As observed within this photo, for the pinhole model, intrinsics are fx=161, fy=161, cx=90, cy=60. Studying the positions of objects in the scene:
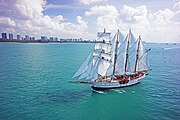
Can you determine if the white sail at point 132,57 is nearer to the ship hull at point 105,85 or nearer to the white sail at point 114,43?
the white sail at point 114,43

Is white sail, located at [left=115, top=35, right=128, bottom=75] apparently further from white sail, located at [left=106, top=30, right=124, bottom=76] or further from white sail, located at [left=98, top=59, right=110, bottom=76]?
white sail, located at [left=98, top=59, right=110, bottom=76]

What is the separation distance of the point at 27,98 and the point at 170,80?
2280 inches

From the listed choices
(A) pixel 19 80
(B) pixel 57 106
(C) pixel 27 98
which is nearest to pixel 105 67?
(B) pixel 57 106

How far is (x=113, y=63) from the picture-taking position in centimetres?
6475

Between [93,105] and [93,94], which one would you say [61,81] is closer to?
[93,94]

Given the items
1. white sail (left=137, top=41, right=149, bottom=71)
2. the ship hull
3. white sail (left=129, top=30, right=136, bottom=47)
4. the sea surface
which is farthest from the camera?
white sail (left=137, top=41, right=149, bottom=71)

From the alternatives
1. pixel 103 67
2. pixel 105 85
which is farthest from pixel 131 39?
pixel 105 85

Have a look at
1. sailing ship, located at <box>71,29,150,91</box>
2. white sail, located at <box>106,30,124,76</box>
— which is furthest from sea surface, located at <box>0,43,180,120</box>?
white sail, located at <box>106,30,124,76</box>

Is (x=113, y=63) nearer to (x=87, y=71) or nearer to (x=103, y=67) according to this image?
(x=103, y=67)

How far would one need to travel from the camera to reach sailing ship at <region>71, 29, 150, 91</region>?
57.0 meters

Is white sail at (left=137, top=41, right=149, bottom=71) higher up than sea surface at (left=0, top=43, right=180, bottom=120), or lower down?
higher up

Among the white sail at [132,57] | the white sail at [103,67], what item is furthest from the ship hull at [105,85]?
the white sail at [132,57]

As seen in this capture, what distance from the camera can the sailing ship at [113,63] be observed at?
5703 centimetres

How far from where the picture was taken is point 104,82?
56812 mm
